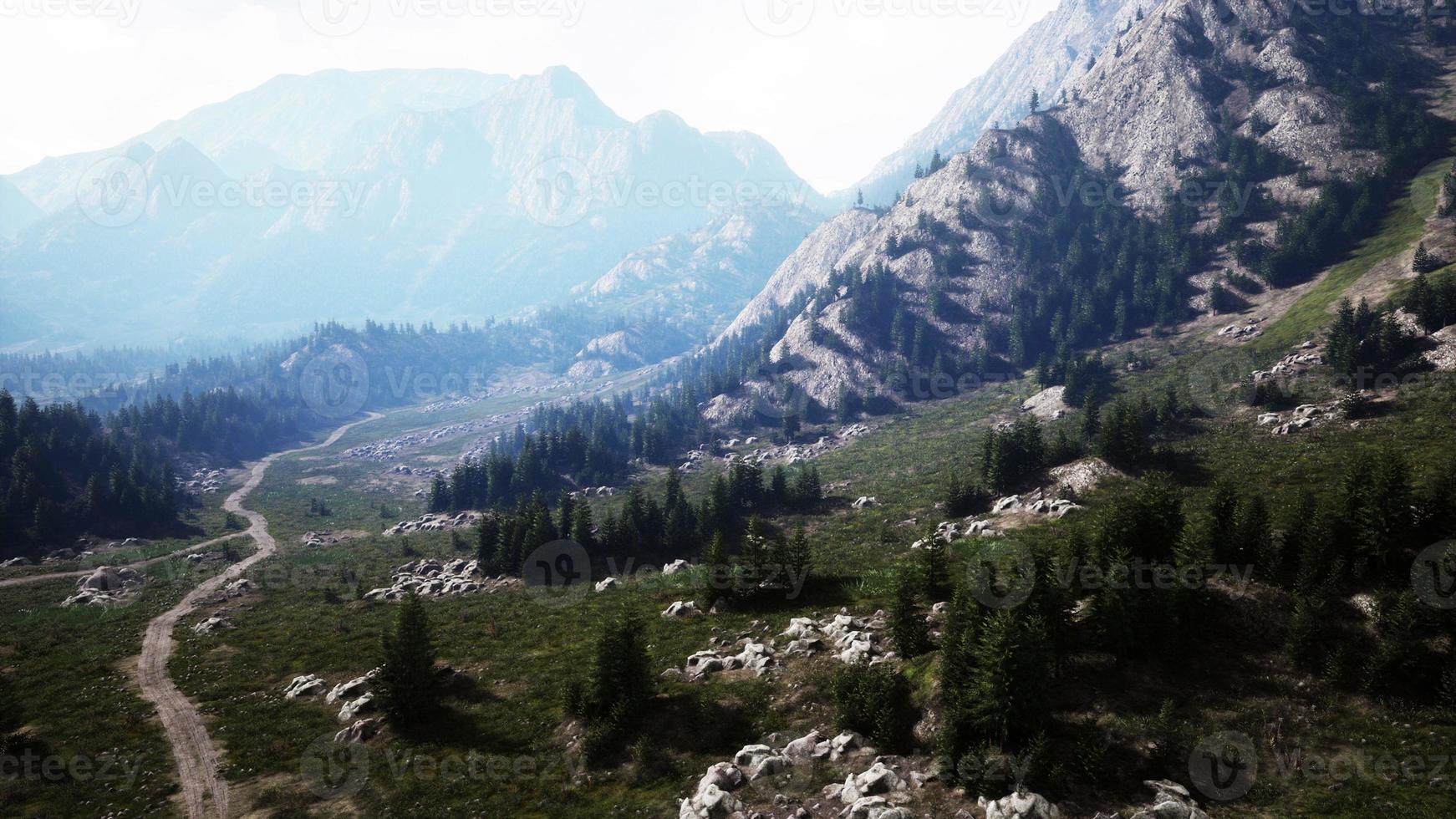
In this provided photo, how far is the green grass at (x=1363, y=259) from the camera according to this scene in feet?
378

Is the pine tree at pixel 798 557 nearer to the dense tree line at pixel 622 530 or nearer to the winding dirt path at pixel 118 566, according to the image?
the dense tree line at pixel 622 530

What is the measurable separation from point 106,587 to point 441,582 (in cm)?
4660

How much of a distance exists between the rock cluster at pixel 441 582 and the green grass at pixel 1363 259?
5675 inches

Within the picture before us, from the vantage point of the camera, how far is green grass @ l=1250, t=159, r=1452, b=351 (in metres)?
115

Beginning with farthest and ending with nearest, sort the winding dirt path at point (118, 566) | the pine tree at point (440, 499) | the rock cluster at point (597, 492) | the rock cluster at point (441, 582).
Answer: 1. the rock cluster at point (597, 492)
2. the pine tree at point (440, 499)
3. the winding dirt path at point (118, 566)
4. the rock cluster at point (441, 582)

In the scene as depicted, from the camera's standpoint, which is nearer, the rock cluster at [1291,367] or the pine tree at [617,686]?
the pine tree at [617,686]

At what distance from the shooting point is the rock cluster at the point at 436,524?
133 meters

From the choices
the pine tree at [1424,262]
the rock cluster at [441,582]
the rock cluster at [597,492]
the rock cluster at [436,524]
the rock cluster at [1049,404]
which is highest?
the pine tree at [1424,262]

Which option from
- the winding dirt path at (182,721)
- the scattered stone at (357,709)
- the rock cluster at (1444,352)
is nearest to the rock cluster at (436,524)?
the winding dirt path at (182,721)

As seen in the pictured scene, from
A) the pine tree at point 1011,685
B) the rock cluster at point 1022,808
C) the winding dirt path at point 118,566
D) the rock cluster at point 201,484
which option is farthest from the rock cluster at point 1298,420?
the rock cluster at point 201,484

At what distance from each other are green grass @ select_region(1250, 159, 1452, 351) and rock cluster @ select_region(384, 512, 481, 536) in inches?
6714

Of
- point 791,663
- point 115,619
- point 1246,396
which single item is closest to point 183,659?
point 115,619

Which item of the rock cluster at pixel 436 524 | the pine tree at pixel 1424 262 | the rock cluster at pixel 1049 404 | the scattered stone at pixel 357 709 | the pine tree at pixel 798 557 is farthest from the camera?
the rock cluster at pixel 436 524

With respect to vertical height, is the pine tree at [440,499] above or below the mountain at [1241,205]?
below
